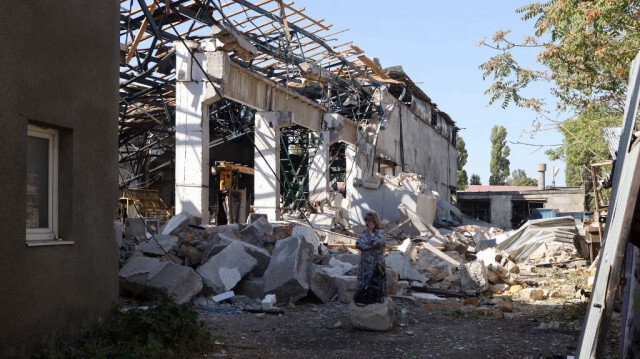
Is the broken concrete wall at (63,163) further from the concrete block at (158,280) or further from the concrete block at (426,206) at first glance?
the concrete block at (426,206)

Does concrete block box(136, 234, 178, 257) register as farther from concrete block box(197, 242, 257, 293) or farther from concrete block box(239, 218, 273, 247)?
concrete block box(239, 218, 273, 247)

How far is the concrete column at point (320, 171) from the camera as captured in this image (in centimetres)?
2362

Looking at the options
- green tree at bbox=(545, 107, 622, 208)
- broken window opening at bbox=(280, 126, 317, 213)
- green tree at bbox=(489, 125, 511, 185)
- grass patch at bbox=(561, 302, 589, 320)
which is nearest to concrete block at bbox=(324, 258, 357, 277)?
grass patch at bbox=(561, 302, 589, 320)

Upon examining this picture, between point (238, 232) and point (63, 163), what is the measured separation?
7.20 metres

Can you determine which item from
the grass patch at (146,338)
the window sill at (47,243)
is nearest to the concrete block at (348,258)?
the grass patch at (146,338)

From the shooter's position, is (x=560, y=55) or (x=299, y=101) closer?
(x=560, y=55)

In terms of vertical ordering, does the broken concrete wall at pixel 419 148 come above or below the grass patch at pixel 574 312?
above

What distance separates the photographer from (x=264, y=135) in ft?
60.8

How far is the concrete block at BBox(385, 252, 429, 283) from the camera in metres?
13.4

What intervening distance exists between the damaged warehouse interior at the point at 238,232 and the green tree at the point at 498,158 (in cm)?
5116

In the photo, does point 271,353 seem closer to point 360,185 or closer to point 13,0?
point 13,0

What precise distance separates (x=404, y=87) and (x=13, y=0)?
25.6 meters

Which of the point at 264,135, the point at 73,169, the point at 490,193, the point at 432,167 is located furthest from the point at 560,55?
the point at 490,193

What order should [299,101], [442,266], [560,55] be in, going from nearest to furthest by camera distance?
[560,55] < [442,266] < [299,101]
